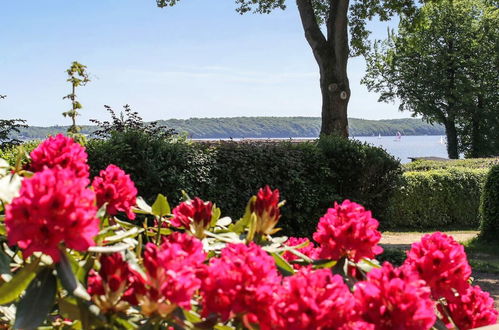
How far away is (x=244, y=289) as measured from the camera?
52.2 inches

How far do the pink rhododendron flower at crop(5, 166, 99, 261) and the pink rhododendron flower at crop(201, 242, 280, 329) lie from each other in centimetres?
30

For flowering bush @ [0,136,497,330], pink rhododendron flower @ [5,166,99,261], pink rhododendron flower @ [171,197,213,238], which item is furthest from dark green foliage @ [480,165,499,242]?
pink rhododendron flower @ [5,166,99,261]

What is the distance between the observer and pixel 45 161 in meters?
1.99

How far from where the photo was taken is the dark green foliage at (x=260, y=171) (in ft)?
26.9

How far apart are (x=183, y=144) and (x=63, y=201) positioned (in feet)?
25.0

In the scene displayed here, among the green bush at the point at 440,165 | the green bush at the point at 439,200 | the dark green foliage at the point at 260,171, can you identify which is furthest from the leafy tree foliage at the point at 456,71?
the dark green foliage at the point at 260,171

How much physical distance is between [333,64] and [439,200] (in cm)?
507

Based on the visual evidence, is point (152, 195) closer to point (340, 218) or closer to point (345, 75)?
→ point (340, 218)

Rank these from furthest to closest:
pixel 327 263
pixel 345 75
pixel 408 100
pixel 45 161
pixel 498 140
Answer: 1. pixel 408 100
2. pixel 498 140
3. pixel 345 75
4. pixel 45 161
5. pixel 327 263

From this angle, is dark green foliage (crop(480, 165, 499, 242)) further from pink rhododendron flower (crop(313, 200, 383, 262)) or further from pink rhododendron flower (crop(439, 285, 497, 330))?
pink rhododendron flower (crop(313, 200, 383, 262))

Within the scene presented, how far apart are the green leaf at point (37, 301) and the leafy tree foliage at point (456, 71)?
3809 cm

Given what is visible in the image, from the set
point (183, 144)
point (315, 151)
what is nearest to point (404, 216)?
point (315, 151)

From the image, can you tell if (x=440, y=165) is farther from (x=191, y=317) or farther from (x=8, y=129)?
(x=191, y=317)

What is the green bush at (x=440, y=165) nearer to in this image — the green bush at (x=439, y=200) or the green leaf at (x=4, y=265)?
the green bush at (x=439, y=200)
